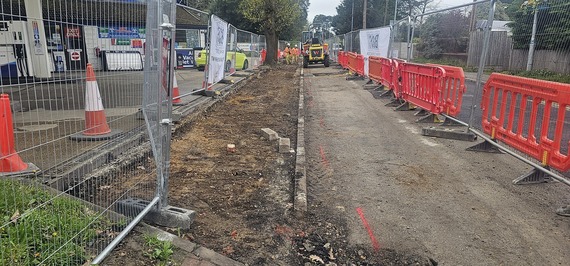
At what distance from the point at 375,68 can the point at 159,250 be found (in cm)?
1306

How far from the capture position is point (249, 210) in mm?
3965

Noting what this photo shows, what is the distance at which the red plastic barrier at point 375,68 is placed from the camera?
13.9 metres

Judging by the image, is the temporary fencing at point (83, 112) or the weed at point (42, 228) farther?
the weed at point (42, 228)

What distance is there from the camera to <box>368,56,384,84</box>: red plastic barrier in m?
13.9

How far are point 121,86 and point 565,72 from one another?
8.38 m

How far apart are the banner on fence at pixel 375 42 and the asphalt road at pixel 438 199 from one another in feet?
25.1

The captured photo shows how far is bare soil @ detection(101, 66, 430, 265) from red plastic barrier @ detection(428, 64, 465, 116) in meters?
2.92

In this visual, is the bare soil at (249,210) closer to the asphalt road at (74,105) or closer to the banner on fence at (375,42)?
the asphalt road at (74,105)

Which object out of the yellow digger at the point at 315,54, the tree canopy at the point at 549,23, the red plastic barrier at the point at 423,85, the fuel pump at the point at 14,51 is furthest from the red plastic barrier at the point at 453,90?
the yellow digger at the point at 315,54

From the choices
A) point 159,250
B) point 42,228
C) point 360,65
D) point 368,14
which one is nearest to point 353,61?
point 360,65

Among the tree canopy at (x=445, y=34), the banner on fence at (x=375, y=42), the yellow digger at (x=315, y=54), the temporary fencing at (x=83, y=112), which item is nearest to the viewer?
the temporary fencing at (x=83, y=112)

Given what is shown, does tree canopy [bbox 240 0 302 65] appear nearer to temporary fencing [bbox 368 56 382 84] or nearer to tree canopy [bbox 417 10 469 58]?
temporary fencing [bbox 368 56 382 84]

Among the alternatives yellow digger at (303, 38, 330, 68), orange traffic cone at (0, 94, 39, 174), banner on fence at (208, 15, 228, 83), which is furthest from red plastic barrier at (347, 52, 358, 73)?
orange traffic cone at (0, 94, 39, 174)

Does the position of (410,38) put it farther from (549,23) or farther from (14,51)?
(14,51)
